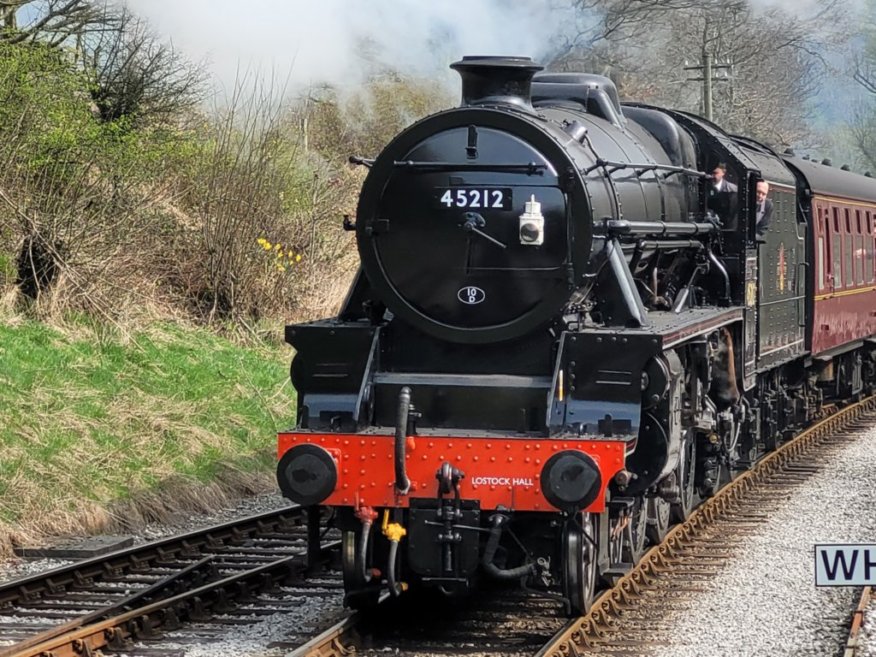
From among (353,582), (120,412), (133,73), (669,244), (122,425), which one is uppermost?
(133,73)

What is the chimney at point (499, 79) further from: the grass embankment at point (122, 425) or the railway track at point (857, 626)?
the grass embankment at point (122, 425)

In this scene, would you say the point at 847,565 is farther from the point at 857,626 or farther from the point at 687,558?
the point at 687,558

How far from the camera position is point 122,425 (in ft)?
38.5

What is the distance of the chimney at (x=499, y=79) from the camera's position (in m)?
7.71

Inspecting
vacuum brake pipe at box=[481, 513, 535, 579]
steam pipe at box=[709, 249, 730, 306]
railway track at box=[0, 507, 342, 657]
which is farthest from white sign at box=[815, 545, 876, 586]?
steam pipe at box=[709, 249, 730, 306]

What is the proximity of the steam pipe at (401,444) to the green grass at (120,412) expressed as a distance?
375 cm

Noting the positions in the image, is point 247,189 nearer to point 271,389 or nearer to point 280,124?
point 280,124

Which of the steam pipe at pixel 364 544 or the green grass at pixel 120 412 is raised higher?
the green grass at pixel 120 412

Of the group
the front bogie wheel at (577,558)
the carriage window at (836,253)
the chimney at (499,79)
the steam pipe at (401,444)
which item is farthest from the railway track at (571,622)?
the carriage window at (836,253)

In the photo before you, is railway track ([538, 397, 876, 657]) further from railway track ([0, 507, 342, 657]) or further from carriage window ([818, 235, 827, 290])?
carriage window ([818, 235, 827, 290])

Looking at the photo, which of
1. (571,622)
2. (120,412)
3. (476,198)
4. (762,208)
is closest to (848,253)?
(762,208)

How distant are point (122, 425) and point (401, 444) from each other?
549 centimetres

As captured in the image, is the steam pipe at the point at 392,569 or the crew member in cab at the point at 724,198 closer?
the steam pipe at the point at 392,569

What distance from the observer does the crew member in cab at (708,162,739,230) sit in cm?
1000
